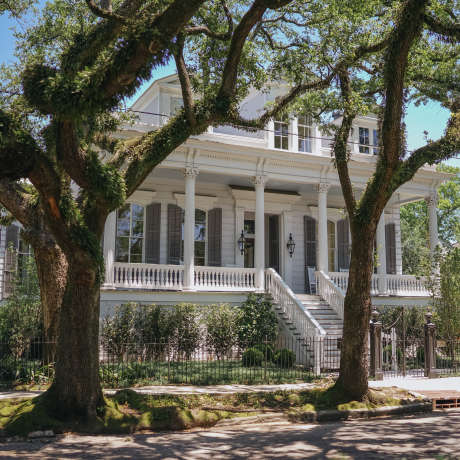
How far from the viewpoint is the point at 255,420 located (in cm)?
918

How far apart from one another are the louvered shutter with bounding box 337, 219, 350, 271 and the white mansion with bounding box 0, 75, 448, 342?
0.06m

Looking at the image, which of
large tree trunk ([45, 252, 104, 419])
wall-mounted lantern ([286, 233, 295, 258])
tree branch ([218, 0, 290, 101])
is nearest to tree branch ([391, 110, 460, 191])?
tree branch ([218, 0, 290, 101])

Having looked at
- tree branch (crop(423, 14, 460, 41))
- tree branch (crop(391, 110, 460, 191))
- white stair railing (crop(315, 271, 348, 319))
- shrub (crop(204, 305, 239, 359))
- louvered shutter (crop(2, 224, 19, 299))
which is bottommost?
shrub (crop(204, 305, 239, 359))

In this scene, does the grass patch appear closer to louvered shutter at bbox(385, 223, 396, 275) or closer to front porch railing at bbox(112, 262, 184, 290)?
front porch railing at bbox(112, 262, 184, 290)

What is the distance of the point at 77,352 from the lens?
815 cm

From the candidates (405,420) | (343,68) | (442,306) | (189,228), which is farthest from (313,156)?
(405,420)

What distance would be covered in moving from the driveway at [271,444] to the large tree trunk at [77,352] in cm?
55

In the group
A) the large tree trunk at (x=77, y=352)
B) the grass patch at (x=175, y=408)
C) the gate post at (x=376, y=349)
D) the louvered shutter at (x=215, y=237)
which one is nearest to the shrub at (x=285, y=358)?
the gate post at (x=376, y=349)

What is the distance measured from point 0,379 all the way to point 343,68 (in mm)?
10448

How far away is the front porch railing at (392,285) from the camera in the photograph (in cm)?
2055

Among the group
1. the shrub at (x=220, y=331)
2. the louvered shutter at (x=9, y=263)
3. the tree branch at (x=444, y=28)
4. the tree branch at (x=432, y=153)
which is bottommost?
the shrub at (x=220, y=331)

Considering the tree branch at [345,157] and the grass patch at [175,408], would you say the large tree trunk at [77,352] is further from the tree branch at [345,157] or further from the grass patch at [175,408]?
the tree branch at [345,157]

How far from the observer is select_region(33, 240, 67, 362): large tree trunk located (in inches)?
455

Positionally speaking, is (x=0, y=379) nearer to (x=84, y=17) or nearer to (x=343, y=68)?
(x=84, y=17)
